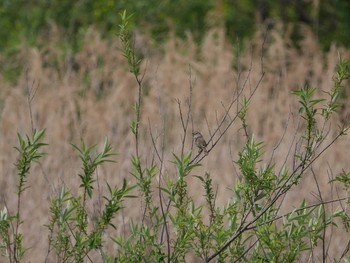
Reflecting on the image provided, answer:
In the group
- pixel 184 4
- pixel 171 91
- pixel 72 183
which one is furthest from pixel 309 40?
pixel 72 183

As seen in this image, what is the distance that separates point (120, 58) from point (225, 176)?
3.24 metres

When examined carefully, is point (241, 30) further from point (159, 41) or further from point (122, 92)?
point (122, 92)

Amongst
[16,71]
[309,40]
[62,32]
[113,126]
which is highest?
[62,32]

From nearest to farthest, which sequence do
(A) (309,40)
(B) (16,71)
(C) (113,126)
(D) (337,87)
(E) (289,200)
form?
(D) (337,87) → (E) (289,200) → (C) (113,126) → (A) (309,40) → (B) (16,71)

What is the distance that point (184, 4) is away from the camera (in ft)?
39.3

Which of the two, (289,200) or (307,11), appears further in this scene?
(307,11)

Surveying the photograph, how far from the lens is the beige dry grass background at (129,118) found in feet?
20.1

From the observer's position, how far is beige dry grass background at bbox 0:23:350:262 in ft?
20.1

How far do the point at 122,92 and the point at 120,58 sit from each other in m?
1.44

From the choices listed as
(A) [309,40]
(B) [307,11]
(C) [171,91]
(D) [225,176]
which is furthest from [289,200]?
(B) [307,11]

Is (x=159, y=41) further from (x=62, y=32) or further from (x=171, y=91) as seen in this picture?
(x=171, y=91)

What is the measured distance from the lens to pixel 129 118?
7664 millimetres

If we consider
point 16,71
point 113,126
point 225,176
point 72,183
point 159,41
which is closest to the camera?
point 72,183

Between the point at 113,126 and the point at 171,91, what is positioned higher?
the point at 171,91
